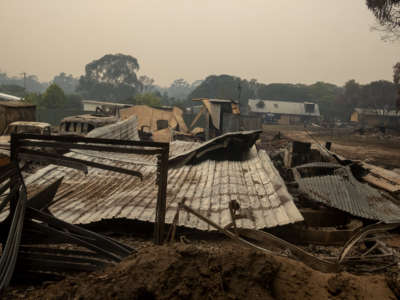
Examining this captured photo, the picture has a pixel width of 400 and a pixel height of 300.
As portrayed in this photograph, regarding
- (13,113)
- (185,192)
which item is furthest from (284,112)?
(185,192)

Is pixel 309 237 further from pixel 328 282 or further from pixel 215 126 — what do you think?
pixel 215 126

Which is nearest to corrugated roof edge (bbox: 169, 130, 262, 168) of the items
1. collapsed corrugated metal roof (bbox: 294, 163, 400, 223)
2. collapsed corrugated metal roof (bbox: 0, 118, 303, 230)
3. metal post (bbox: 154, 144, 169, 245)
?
collapsed corrugated metal roof (bbox: 0, 118, 303, 230)

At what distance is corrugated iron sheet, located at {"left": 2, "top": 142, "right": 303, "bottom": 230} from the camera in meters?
5.05

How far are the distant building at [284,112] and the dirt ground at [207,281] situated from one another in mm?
64085

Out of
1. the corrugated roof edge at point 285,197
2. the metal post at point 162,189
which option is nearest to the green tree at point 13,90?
the corrugated roof edge at point 285,197

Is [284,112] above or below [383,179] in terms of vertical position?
above

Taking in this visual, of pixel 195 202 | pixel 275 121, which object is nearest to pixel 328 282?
pixel 195 202

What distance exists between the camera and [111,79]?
89812 mm

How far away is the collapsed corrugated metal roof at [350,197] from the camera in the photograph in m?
5.82

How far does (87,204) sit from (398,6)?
2885 cm

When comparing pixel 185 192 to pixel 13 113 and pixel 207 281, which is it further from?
pixel 13 113

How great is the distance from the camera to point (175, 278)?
2.10 m

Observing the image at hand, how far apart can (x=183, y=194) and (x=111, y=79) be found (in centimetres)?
9115

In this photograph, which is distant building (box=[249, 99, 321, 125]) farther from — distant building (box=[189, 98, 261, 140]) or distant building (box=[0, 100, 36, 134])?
distant building (box=[0, 100, 36, 134])
